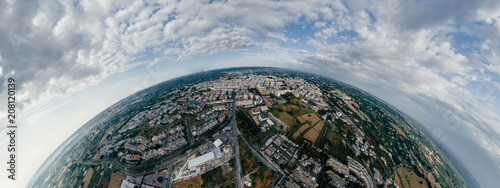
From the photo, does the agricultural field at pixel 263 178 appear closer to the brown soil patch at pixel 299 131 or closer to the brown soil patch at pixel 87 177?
the brown soil patch at pixel 299 131

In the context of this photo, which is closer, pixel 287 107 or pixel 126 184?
Answer: pixel 126 184

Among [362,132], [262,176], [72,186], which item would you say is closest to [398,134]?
[362,132]

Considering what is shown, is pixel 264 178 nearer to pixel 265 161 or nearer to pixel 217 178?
pixel 265 161

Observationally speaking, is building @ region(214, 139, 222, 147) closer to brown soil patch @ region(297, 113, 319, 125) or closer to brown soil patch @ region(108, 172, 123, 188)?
brown soil patch @ region(108, 172, 123, 188)

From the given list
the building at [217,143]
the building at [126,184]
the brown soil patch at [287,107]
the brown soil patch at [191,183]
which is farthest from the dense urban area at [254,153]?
the brown soil patch at [287,107]

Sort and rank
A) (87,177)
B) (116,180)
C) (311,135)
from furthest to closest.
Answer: (311,135) → (87,177) → (116,180)

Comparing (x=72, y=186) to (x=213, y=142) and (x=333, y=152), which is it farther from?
(x=333, y=152)

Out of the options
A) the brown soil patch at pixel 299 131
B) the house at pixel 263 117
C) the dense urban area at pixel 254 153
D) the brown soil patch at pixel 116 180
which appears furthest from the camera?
the house at pixel 263 117

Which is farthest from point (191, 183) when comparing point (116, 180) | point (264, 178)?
point (116, 180)
